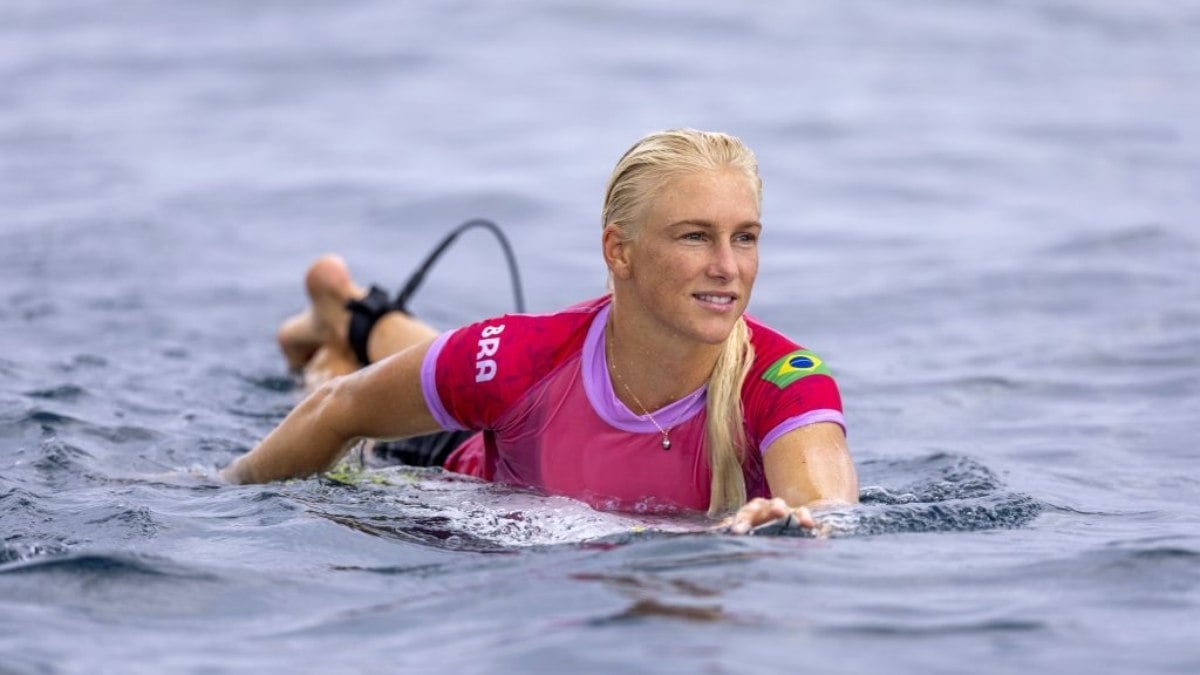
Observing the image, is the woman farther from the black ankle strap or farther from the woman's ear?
the black ankle strap

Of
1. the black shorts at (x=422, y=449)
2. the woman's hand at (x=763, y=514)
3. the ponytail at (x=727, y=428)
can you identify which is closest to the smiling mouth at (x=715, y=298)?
the ponytail at (x=727, y=428)

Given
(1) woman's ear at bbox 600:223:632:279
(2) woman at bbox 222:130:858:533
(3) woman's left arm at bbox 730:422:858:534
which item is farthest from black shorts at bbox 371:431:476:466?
(3) woman's left arm at bbox 730:422:858:534

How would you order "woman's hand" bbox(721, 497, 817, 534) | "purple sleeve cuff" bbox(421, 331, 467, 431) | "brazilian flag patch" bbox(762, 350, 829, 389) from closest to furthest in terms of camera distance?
"woman's hand" bbox(721, 497, 817, 534) → "brazilian flag patch" bbox(762, 350, 829, 389) → "purple sleeve cuff" bbox(421, 331, 467, 431)

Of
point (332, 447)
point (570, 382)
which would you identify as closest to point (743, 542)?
point (570, 382)

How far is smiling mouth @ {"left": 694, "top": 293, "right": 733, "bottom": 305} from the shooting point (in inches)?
175

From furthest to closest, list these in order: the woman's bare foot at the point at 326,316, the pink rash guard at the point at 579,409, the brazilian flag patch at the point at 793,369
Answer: the woman's bare foot at the point at 326,316 → the pink rash guard at the point at 579,409 → the brazilian flag patch at the point at 793,369

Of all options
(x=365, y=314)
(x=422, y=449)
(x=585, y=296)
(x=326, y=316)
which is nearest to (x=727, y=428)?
(x=422, y=449)

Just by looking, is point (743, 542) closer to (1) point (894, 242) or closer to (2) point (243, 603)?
(2) point (243, 603)

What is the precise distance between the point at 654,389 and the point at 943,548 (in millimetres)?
915

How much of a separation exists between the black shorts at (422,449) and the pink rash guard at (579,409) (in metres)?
0.96

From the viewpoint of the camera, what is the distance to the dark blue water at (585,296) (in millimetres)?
3795

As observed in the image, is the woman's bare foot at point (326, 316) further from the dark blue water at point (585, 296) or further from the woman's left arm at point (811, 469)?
the woman's left arm at point (811, 469)

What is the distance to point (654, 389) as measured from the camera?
474 centimetres

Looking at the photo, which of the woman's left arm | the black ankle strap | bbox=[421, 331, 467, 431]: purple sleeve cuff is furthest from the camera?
the black ankle strap
